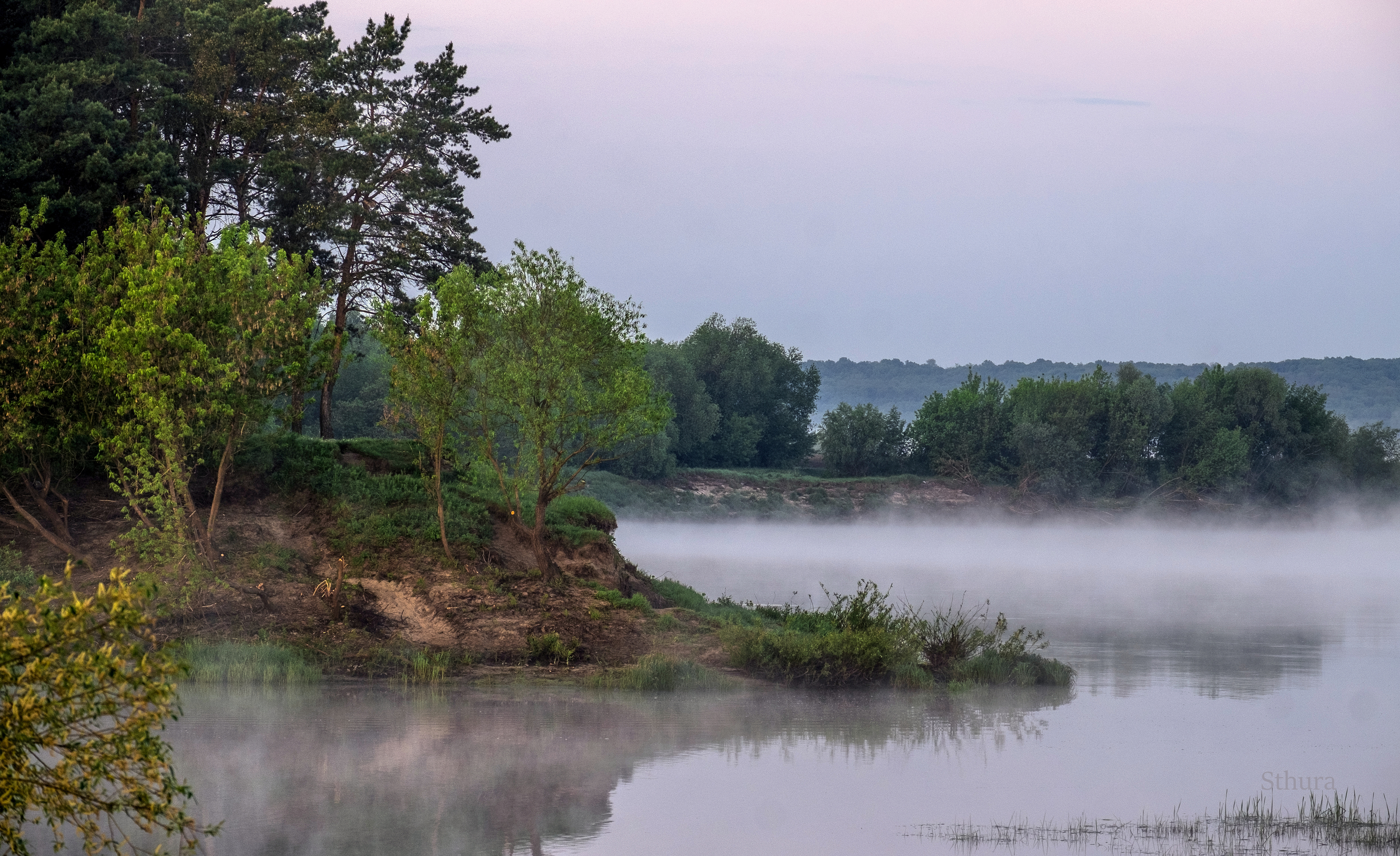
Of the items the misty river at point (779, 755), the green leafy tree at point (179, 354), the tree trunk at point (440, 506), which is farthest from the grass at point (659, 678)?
the green leafy tree at point (179, 354)

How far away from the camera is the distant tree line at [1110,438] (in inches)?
3273

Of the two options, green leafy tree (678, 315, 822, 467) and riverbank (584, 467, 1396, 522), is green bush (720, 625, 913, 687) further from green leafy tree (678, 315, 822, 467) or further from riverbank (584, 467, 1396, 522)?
green leafy tree (678, 315, 822, 467)

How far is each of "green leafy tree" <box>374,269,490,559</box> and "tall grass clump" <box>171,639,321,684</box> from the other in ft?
12.6

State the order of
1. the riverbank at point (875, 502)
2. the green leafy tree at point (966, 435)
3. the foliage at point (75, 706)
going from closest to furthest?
the foliage at point (75, 706) → the riverbank at point (875, 502) → the green leafy tree at point (966, 435)

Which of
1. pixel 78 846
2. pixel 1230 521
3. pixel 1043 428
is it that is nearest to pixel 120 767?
pixel 78 846

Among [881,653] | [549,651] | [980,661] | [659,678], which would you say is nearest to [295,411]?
[549,651]

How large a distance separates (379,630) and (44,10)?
710 inches

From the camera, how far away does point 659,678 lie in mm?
20406

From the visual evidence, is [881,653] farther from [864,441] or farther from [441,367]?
[864,441]

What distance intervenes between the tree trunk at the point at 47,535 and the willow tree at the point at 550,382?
6.95 m

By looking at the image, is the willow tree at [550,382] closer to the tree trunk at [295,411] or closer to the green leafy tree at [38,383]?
the tree trunk at [295,411]

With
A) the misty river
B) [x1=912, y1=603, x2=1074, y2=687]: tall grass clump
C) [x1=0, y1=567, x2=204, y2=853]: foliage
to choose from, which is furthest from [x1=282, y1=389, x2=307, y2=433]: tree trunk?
[x1=0, y1=567, x2=204, y2=853]: foliage

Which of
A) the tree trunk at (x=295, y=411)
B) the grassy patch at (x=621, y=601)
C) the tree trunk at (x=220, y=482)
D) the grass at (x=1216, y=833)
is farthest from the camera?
the tree trunk at (x=295, y=411)

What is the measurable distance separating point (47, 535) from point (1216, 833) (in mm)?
18771
